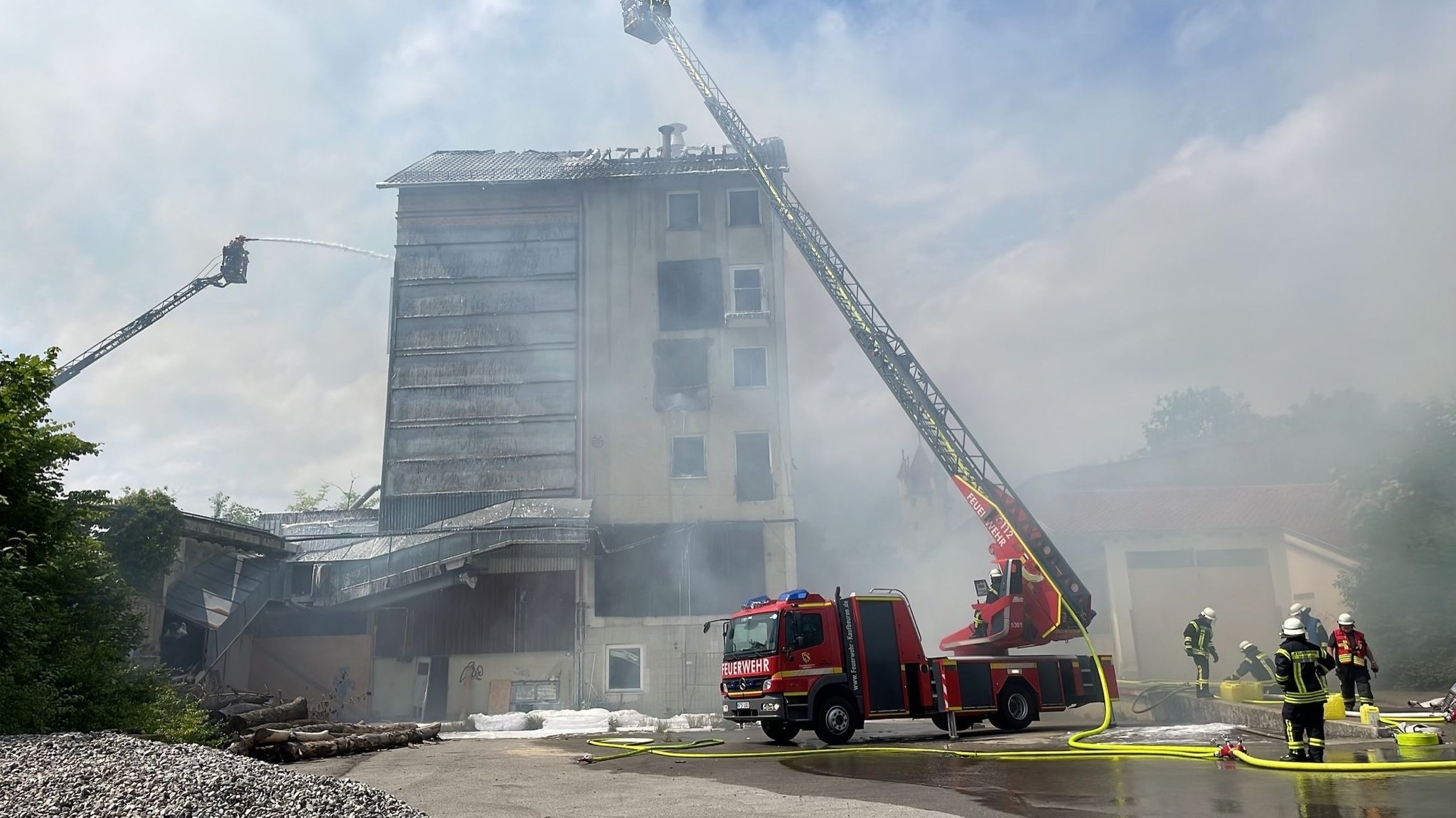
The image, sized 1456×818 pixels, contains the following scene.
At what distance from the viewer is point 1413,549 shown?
22.7m

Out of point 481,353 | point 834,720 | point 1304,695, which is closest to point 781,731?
point 834,720

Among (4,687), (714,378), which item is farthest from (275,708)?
(714,378)

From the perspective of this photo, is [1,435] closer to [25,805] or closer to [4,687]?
[4,687]

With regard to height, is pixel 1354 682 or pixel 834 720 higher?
pixel 1354 682

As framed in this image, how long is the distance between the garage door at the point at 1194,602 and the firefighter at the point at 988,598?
14.2 metres

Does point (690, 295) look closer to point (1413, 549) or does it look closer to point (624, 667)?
point (624, 667)

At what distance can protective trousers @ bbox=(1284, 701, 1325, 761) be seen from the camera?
30.0ft

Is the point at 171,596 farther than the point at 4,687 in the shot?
Yes

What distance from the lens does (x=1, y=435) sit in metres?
10.7

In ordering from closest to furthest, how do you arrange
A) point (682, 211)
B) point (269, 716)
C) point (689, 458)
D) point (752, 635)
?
point (752, 635)
point (269, 716)
point (689, 458)
point (682, 211)

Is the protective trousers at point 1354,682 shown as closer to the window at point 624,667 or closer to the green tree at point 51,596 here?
the green tree at point 51,596

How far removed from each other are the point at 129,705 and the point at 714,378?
20599 millimetres

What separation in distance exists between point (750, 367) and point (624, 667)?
1009cm

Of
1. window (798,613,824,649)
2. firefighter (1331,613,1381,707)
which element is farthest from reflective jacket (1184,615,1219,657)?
window (798,613,824,649)
